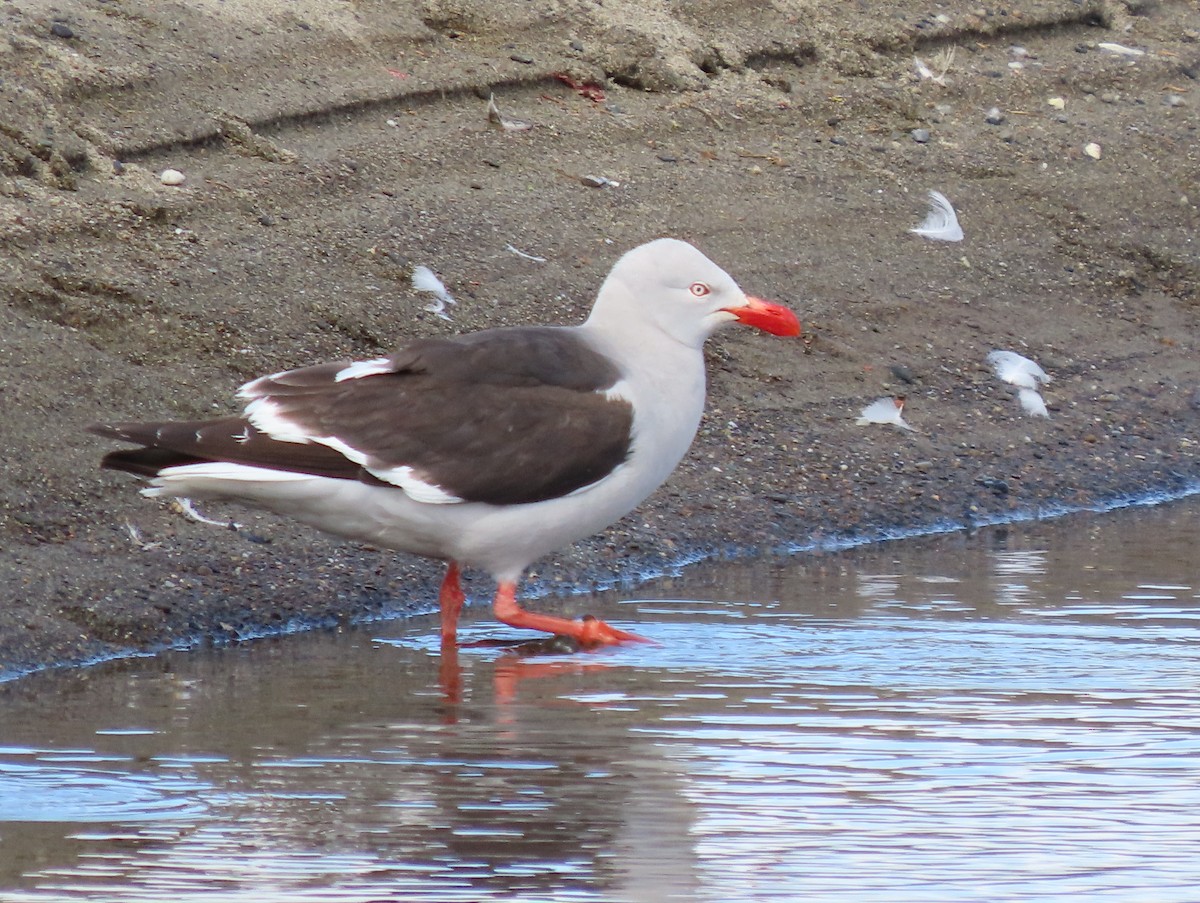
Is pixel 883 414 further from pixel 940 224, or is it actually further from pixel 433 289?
pixel 940 224

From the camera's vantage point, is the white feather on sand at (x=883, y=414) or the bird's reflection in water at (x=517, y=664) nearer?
the bird's reflection in water at (x=517, y=664)

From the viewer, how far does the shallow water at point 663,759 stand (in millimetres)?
3766

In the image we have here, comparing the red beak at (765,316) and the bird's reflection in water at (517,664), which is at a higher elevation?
the red beak at (765,316)

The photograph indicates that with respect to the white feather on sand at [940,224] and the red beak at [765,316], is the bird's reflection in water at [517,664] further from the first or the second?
the white feather on sand at [940,224]

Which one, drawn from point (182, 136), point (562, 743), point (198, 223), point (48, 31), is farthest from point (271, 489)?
point (48, 31)

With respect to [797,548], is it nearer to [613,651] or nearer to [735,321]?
[735,321]

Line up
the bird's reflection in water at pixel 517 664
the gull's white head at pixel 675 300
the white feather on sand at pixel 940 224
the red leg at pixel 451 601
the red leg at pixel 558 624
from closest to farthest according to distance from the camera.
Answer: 1. the bird's reflection in water at pixel 517 664
2. the red leg at pixel 558 624
3. the red leg at pixel 451 601
4. the gull's white head at pixel 675 300
5. the white feather on sand at pixel 940 224

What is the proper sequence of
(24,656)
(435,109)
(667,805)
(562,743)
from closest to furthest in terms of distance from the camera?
(667,805) < (562,743) < (24,656) < (435,109)

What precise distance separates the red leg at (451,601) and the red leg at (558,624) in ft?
0.35

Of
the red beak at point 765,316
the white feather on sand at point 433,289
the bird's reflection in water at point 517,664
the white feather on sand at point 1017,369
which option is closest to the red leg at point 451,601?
the bird's reflection in water at point 517,664

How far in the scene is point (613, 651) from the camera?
564 centimetres

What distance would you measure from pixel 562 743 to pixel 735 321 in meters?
1.86

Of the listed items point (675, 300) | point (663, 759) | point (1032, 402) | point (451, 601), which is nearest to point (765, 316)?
point (675, 300)

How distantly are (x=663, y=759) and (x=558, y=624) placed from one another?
1.24 m
